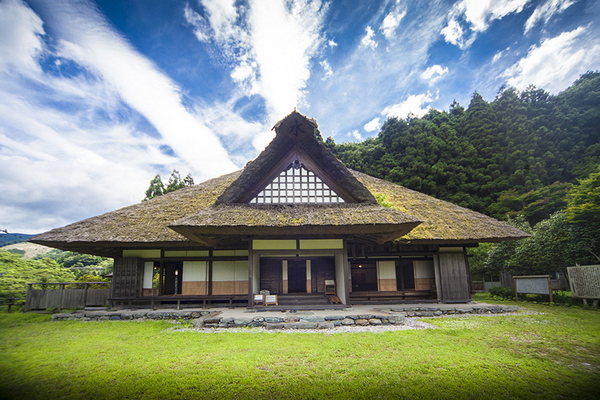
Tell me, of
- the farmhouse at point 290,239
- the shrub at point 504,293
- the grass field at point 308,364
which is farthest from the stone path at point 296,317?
the shrub at point 504,293

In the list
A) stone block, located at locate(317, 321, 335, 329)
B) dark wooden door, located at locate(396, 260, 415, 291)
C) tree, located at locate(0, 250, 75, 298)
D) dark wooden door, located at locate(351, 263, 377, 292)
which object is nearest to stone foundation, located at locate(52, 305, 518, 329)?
stone block, located at locate(317, 321, 335, 329)

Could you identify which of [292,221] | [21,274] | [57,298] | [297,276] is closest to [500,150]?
[297,276]

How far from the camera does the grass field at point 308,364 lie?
11.7 feet

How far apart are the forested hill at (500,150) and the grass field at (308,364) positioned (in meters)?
19.5

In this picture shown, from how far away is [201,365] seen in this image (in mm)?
4512

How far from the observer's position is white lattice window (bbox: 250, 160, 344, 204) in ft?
34.0

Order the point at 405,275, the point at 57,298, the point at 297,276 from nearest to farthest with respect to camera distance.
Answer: the point at 57,298, the point at 405,275, the point at 297,276

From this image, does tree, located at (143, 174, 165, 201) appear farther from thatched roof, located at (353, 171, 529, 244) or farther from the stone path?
thatched roof, located at (353, 171, 529, 244)

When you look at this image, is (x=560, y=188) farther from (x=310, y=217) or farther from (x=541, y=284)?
(x=310, y=217)

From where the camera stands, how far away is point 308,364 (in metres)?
4.54

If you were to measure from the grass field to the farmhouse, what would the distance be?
10.5ft

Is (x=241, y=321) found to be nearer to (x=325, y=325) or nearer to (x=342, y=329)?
(x=325, y=325)

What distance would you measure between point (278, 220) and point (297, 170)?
2.49m

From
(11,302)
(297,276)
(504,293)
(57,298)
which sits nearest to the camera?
(57,298)
